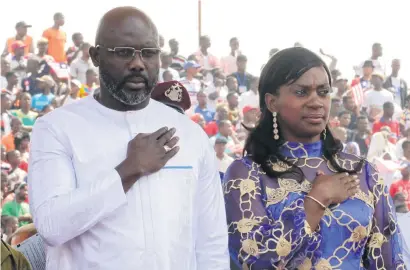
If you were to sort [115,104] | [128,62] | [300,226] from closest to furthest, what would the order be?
[128,62] → [115,104] → [300,226]

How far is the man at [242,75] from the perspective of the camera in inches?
607

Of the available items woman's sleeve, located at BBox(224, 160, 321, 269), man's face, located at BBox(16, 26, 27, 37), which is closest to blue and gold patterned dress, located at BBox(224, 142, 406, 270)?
woman's sleeve, located at BBox(224, 160, 321, 269)

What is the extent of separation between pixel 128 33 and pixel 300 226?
40.5 inches

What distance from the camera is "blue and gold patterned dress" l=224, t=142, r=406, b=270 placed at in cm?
368

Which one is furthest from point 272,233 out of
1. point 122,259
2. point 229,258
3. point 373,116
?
point 373,116

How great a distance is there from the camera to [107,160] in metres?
3.30

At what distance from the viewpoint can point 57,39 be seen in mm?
14641

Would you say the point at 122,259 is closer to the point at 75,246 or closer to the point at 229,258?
the point at 75,246

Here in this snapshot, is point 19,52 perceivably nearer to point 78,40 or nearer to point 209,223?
point 78,40

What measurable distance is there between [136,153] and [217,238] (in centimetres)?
51

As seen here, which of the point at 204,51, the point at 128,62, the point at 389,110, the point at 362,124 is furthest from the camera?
the point at 204,51

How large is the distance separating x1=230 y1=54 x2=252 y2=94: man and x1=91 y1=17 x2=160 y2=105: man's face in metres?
12.0

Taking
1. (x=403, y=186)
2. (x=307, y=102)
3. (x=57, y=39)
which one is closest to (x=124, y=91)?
(x=307, y=102)

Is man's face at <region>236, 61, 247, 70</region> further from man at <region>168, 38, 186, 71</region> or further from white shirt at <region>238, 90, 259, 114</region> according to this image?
man at <region>168, 38, 186, 71</region>
